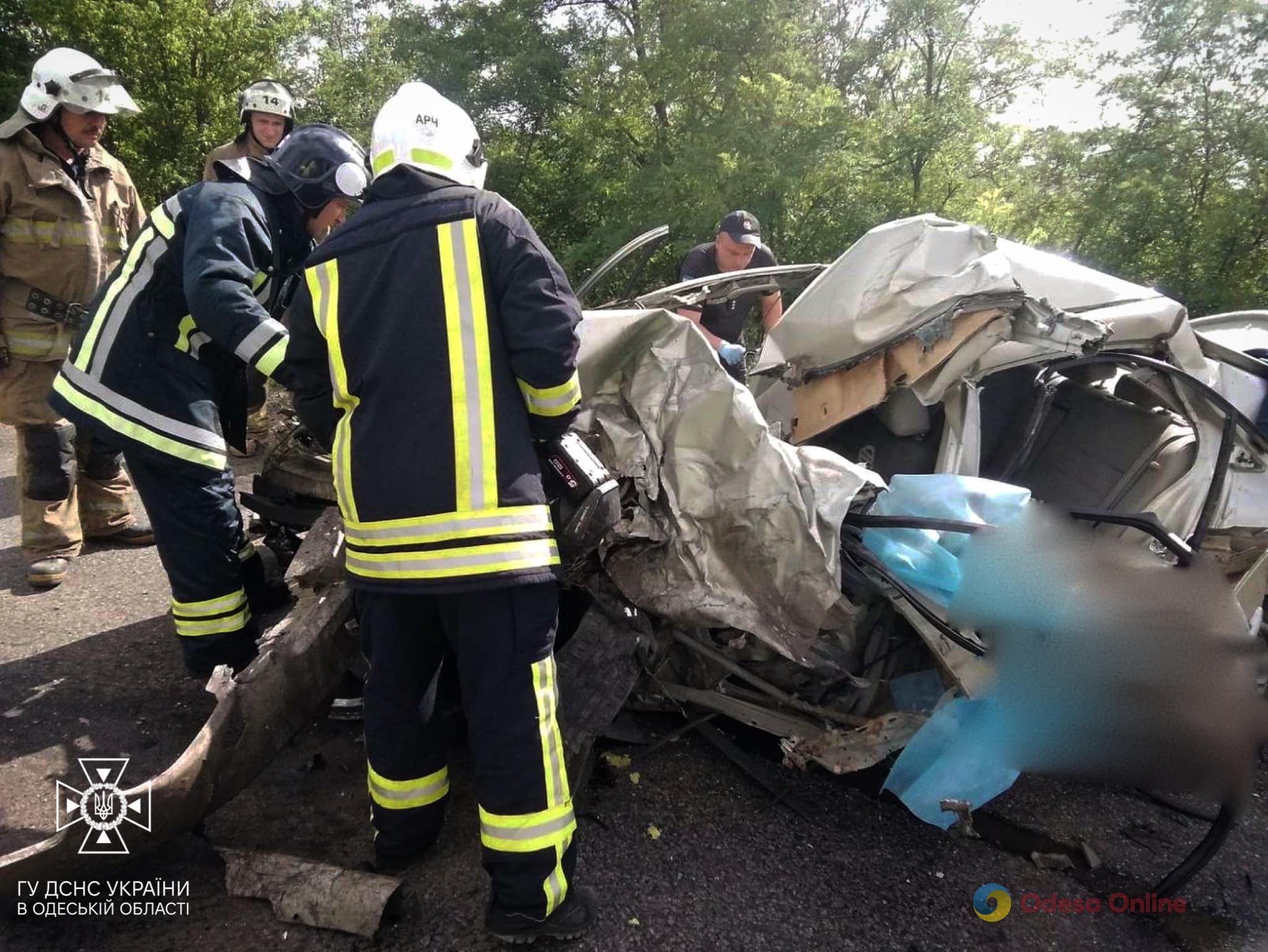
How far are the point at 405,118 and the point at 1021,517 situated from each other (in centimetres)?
178

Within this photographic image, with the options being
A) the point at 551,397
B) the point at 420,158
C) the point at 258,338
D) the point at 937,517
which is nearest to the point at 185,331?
the point at 258,338

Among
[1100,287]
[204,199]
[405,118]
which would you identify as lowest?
[1100,287]

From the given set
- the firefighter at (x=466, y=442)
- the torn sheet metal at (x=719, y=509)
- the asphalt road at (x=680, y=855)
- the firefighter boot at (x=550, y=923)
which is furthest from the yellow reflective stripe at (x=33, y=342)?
the firefighter boot at (x=550, y=923)

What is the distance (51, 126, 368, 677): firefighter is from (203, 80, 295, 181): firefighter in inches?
75.4

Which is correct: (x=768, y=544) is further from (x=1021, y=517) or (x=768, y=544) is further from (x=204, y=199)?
(x=204, y=199)

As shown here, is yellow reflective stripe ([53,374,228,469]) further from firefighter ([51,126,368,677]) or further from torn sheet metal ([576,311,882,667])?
torn sheet metal ([576,311,882,667])

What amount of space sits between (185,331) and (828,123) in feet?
19.1

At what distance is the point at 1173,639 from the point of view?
1.92 m

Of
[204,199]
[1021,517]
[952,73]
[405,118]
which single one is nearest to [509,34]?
[952,73]

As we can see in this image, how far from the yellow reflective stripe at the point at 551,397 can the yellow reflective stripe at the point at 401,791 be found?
38.1 inches

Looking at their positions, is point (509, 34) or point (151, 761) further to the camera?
point (509, 34)

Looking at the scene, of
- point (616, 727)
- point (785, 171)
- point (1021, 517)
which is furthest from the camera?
point (785, 171)

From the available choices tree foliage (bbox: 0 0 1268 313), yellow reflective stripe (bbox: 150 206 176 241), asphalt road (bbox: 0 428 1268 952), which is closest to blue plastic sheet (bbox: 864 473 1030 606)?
asphalt road (bbox: 0 428 1268 952)

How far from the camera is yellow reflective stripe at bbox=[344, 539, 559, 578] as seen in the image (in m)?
1.76
